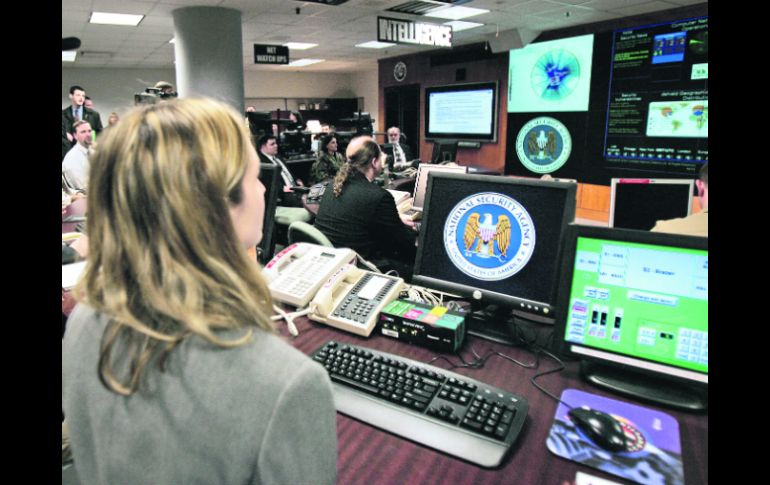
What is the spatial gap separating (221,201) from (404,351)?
0.75 m

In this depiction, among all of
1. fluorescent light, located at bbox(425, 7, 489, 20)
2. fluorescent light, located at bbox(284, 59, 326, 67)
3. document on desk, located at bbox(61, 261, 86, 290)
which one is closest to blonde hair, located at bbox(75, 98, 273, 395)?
document on desk, located at bbox(61, 261, 86, 290)

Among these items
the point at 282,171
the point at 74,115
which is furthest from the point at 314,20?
the point at 74,115

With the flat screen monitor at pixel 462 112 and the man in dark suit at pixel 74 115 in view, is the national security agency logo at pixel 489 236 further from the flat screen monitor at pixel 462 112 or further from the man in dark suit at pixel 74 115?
the flat screen monitor at pixel 462 112

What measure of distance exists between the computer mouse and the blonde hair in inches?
23.7

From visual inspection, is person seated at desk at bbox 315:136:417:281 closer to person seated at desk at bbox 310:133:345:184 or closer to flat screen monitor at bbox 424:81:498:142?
person seated at desk at bbox 310:133:345:184

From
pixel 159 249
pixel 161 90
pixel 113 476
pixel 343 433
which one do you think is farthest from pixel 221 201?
pixel 161 90

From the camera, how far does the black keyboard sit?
0.89 metres

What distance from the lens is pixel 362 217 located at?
9.12ft

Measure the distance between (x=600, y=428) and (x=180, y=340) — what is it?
715mm

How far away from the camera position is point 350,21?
20.5 feet

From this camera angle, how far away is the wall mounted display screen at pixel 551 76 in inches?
263

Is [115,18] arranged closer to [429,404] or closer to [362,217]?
[362,217]
